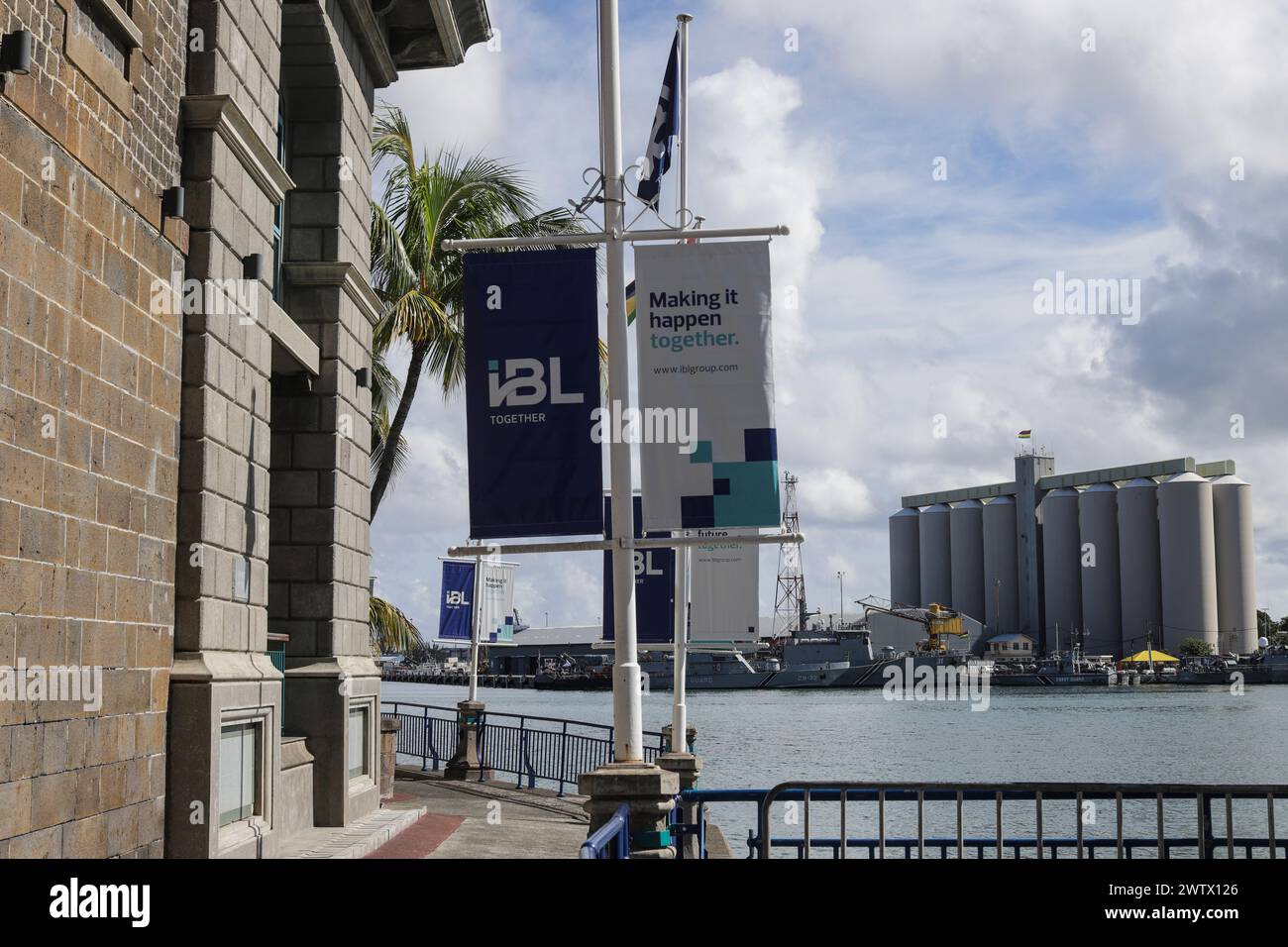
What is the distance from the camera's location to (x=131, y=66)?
966cm

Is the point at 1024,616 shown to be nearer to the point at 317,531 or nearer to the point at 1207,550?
the point at 1207,550

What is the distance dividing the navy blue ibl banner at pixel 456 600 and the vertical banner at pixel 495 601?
0.36 metres

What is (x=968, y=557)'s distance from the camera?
178 meters

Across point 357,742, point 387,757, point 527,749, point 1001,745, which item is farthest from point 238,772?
point 1001,745

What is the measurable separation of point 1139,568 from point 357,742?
151 meters

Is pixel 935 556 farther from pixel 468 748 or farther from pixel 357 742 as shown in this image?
pixel 357 742

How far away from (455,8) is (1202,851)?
46.9ft

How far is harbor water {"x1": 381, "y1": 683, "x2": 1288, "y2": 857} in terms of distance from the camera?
3269 centimetres

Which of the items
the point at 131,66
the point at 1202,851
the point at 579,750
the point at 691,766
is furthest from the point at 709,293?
the point at 579,750

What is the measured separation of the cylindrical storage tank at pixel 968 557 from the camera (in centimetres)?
17700

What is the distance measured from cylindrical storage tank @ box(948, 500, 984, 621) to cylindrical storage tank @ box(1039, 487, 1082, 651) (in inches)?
481

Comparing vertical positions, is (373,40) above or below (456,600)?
above

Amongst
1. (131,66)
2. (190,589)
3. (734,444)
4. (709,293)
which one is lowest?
(190,589)

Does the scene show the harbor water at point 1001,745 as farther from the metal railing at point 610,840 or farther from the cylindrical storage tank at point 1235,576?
the cylindrical storage tank at point 1235,576
